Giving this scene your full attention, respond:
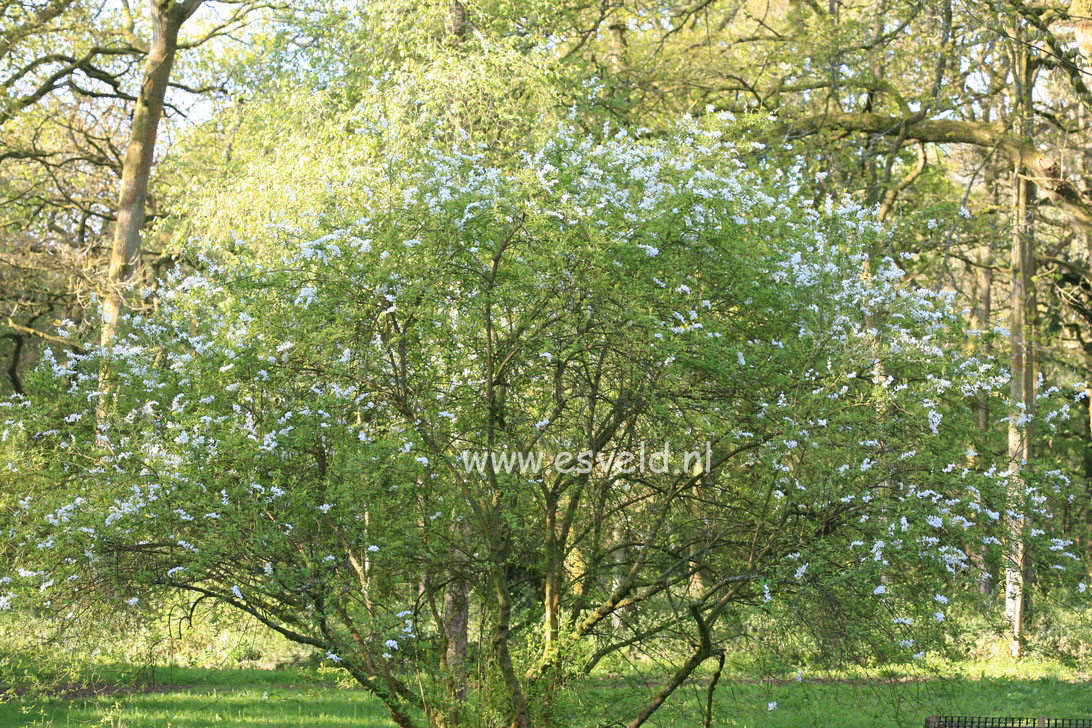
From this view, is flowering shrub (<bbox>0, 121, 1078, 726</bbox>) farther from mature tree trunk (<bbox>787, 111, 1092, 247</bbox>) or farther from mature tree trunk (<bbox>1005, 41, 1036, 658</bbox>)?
mature tree trunk (<bbox>787, 111, 1092, 247</bbox>)

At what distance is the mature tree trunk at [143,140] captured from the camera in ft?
45.9

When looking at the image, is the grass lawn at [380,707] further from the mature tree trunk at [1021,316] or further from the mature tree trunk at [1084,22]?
the mature tree trunk at [1084,22]

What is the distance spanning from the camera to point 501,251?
603 cm

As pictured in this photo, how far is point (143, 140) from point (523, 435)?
32.6 feet

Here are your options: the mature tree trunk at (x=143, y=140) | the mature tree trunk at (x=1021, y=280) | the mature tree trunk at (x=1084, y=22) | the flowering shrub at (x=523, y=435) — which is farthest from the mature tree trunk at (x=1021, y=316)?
the mature tree trunk at (x=143, y=140)

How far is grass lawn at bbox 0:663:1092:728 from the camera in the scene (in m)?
8.97

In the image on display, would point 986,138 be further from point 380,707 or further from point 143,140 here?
point 143,140

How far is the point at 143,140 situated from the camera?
14.2m

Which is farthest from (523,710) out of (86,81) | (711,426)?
(86,81)

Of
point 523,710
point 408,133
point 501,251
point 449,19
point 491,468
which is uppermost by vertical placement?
point 449,19

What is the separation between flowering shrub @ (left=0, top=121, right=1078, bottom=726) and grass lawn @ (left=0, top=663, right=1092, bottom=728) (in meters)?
1.53

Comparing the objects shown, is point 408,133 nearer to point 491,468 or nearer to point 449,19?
point 449,19

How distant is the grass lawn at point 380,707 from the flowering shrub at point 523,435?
60.3 inches

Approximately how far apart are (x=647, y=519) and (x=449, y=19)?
6.29m
